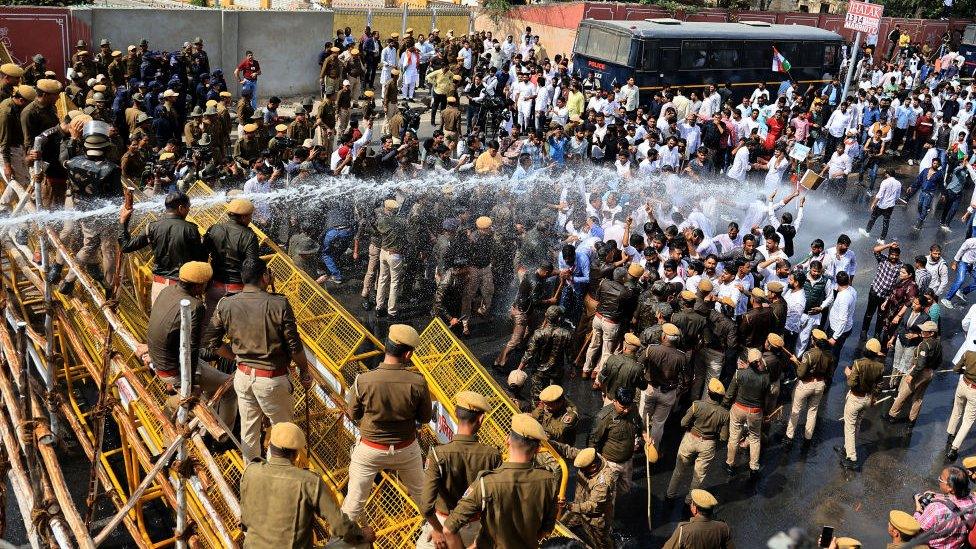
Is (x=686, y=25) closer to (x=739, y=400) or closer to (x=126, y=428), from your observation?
(x=739, y=400)

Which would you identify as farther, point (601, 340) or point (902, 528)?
point (601, 340)

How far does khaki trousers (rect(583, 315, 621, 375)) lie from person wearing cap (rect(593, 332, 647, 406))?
123 cm

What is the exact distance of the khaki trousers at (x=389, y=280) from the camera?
1138 centimetres

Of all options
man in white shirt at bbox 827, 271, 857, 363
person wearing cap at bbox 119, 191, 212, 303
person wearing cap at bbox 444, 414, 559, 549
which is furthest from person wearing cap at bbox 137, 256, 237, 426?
man in white shirt at bbox 827, 271, 857, 363

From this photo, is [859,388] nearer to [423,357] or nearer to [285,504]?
[423,357]

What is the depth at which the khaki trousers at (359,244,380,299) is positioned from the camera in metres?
11.8

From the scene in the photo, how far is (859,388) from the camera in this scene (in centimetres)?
945

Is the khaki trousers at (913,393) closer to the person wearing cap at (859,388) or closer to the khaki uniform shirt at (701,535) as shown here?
the person wearing cap at (859,388)

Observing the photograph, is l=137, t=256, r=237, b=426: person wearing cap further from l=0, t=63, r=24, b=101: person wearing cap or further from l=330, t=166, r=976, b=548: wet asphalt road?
l=0, t=63, r=24, b=101: person wearing cap

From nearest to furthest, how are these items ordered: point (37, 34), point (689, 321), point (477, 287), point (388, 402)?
point (388, 402), point (689, 321), point (477, 287), point (37, 34)

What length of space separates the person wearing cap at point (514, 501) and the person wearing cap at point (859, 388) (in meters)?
5.16

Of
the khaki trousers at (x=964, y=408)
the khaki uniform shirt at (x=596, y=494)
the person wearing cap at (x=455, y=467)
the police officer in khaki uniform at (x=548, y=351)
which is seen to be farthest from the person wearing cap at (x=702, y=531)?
the khaki trousers at (x=964, y=408)

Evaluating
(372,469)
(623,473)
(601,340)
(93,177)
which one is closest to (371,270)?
(601,340)

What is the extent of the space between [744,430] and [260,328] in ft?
17.6
